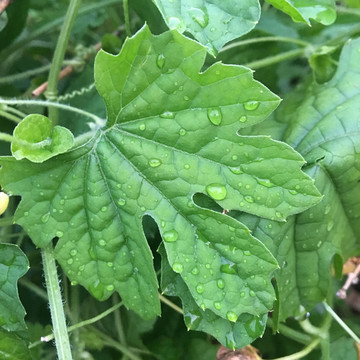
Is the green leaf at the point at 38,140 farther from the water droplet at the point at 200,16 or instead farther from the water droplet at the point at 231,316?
the water droplet at the point at 231,316

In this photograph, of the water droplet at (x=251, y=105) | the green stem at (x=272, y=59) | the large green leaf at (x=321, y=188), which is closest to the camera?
the water droplet at (x=251, y=105)

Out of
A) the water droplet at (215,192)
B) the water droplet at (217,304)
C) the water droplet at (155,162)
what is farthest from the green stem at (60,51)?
the water droplet at (217,304)

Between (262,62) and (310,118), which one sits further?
(262,62)

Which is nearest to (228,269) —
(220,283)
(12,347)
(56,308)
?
(220,283)

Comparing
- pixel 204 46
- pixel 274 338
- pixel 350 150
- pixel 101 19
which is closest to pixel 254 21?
pixel 204 46

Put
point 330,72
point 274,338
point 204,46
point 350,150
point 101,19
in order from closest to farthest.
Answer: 1. point 204,46
2. point 350,150
3. point 330,72
4. point 274,338
5. point 101,19

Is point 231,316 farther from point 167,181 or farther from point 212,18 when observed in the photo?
point 212,18

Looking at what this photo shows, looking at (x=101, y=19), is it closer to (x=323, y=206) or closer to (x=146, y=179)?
(x=146, y=179)
